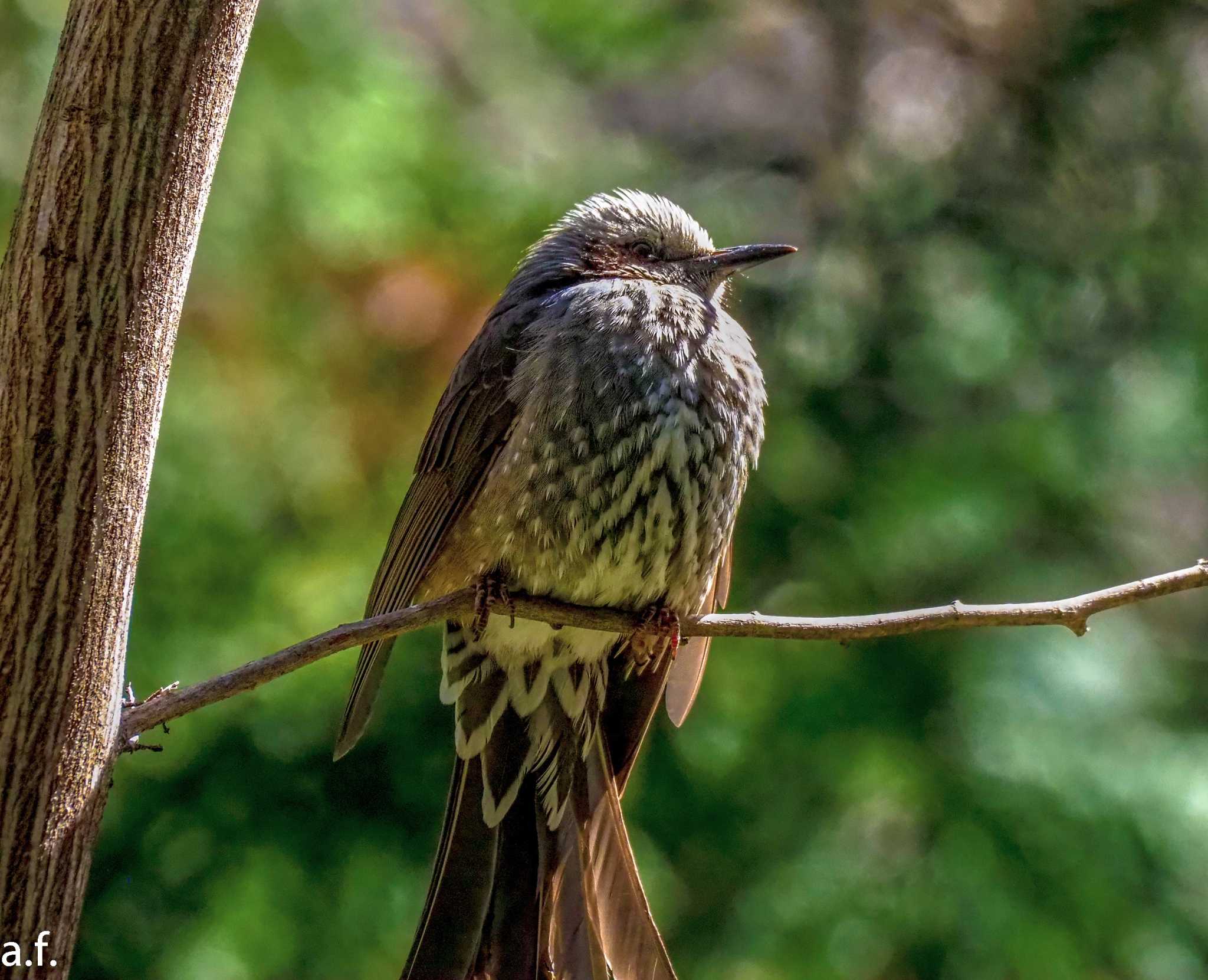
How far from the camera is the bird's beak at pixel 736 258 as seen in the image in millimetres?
3582

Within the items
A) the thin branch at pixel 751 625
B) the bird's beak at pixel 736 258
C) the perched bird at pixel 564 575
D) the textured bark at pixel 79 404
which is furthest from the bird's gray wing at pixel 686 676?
the textured bark at pixel 79 404

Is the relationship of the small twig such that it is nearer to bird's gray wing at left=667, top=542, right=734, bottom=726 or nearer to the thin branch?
the thin branch

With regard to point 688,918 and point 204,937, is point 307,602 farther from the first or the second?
point 688,918

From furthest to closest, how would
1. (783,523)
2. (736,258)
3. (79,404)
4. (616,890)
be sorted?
(783,523) → (736,258) → (616,890) → (79,404)

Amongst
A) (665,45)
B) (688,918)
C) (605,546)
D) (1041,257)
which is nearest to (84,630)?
(605,546)

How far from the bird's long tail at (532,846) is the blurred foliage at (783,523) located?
2.45 ft

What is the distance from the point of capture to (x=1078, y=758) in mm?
3865

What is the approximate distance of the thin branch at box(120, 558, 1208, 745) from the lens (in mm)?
2236

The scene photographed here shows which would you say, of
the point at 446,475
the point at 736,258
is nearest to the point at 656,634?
the point at 446,475

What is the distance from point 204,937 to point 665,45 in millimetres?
3382

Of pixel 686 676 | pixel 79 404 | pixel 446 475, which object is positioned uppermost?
pixel 446 475

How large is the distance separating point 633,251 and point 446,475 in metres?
0.84

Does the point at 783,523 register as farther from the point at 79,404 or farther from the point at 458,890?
the point at 79,404

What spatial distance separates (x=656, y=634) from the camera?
3.09m
